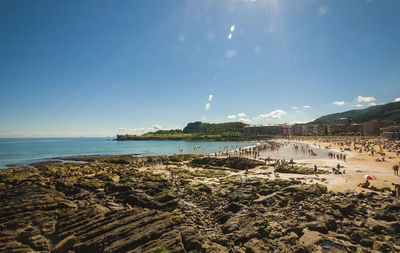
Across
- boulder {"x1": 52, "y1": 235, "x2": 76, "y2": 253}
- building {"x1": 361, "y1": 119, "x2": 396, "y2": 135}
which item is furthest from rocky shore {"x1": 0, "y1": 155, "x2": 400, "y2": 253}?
building {"x1": 361, "y1": 119, "x2": 396, "y2": 135}

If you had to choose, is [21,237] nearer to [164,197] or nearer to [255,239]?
[164,197]

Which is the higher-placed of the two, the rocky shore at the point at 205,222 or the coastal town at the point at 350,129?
the coastal town at the point at 350,129

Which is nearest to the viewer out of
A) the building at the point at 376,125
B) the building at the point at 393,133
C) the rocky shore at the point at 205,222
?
the rocky shore at the point at 205,222

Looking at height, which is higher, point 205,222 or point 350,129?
point 350,129

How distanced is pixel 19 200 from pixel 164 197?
1170cm

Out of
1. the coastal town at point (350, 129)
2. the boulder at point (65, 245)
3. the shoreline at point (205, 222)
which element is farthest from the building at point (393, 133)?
the boulder at point (65, 245)

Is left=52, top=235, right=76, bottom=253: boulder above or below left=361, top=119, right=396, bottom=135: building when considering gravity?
below

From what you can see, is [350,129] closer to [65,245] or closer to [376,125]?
[376,125]

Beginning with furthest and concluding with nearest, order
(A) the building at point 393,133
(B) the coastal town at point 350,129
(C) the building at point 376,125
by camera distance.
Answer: (C) the building at point 376,125 < (B) the coastal town at point 350,129 < (A) the building at point 393,133

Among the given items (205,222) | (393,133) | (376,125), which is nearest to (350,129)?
(376,125)

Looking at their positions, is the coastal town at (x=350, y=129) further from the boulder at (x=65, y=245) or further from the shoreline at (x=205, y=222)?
the boulder at (x=65, y=245)

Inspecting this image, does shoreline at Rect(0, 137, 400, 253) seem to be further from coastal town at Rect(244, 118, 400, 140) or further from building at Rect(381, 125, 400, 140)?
coastal town at Rect(244, 118, 400, 140)

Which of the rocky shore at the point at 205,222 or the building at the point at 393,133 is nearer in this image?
the rocky shore at the point at 205,222

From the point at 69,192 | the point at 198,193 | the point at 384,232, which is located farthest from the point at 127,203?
the point at 384,232
